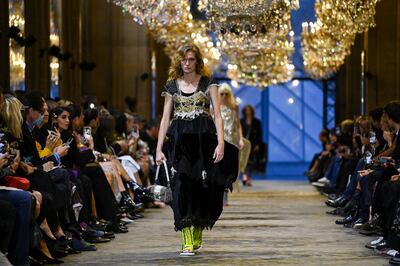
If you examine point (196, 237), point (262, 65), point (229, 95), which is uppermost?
point (262, 65)

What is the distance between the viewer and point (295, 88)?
137 feet

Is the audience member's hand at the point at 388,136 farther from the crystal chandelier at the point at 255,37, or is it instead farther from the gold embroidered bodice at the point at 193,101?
Answer: the crystal chandelier at the point at 255,37

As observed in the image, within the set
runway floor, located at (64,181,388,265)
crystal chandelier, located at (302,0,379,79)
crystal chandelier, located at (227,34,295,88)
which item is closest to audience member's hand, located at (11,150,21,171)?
runway floor, located at (64,181,388,265)

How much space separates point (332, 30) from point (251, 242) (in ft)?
42.4

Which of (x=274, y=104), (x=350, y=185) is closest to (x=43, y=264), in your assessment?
(x=350, y=185)

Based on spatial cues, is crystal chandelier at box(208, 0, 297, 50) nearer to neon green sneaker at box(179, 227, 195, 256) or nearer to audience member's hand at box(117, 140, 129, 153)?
audience member's hand at box(117, 140, 129, 153)

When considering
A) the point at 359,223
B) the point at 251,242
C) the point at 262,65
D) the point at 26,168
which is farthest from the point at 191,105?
the point at 262,65

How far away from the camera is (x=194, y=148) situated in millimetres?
12453

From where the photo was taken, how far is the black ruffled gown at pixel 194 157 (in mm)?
12414

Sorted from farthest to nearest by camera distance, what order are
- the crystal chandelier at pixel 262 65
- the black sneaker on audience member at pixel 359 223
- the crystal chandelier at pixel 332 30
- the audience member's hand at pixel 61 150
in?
the crystal chandelier at pixel 262 65 → the crystal chandelier at pixel 332 30 → the black sneaker on audience member at pixel 359 223 → the audience member's hand at pixel 61 150

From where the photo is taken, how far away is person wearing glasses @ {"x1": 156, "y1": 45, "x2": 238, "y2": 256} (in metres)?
12.4

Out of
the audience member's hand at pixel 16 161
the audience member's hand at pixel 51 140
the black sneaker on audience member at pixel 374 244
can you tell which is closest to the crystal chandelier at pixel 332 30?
the black sneaker on audience member at pixel 374 244

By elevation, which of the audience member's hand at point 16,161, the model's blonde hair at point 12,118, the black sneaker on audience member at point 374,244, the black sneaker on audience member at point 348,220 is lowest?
the black sneaker on audience member at point 348,220

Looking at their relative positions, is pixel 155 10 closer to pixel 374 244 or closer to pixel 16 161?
pixel 374 244
